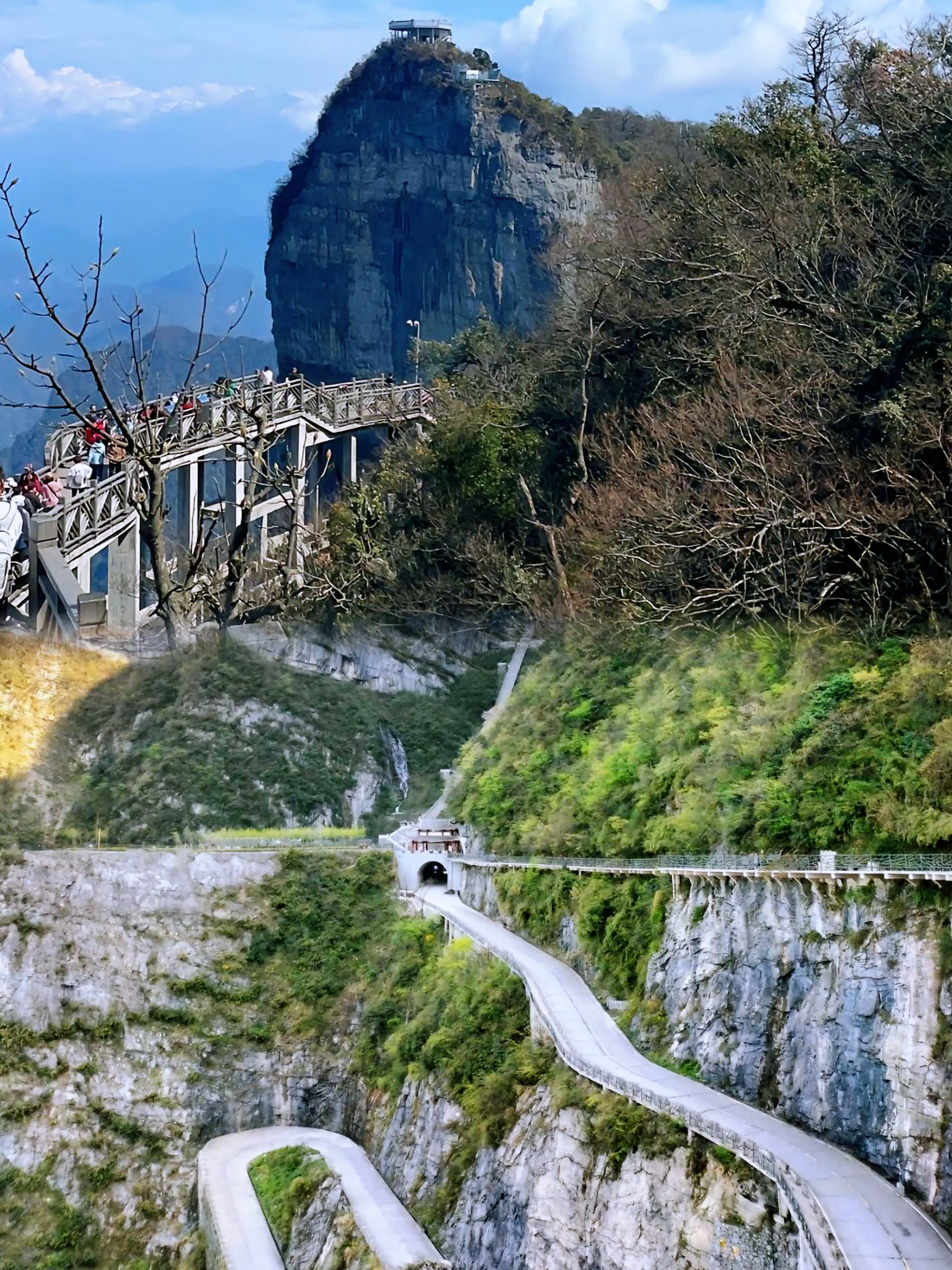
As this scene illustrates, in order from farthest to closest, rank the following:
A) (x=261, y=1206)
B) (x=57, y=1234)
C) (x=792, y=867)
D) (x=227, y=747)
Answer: (x=227, y=747) < (x=57, y=1234) < (x=261, y=1206) < (x=792, y=867)

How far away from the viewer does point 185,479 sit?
134 ft

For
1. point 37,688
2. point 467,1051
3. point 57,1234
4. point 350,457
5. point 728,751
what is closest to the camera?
point 728,751

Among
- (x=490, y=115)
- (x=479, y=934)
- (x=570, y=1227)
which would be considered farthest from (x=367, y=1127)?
(x=490, y=115)

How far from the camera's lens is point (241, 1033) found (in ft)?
118

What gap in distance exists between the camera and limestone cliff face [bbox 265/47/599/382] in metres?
79.2

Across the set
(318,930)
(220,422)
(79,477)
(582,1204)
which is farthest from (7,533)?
(582,1204)

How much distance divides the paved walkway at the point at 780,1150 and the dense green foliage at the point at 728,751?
10.4ft

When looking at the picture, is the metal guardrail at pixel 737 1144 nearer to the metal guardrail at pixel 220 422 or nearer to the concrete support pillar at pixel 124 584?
the metal guardrail at pixel 220 422

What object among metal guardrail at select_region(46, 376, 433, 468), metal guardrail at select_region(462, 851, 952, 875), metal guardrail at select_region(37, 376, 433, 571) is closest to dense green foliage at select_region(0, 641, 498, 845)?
metal guardrail at select_region(37, 376, 433, 571)

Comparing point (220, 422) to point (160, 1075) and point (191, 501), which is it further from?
point (160, 1075)

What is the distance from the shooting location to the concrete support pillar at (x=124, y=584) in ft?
115

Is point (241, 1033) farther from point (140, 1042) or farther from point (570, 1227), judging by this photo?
point (570, 1227)

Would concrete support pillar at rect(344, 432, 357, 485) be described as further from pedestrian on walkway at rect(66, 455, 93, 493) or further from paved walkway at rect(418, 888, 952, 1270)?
paved walkway at rect(418, 888, 952, 1270)

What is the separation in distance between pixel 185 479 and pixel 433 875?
11807 mm
